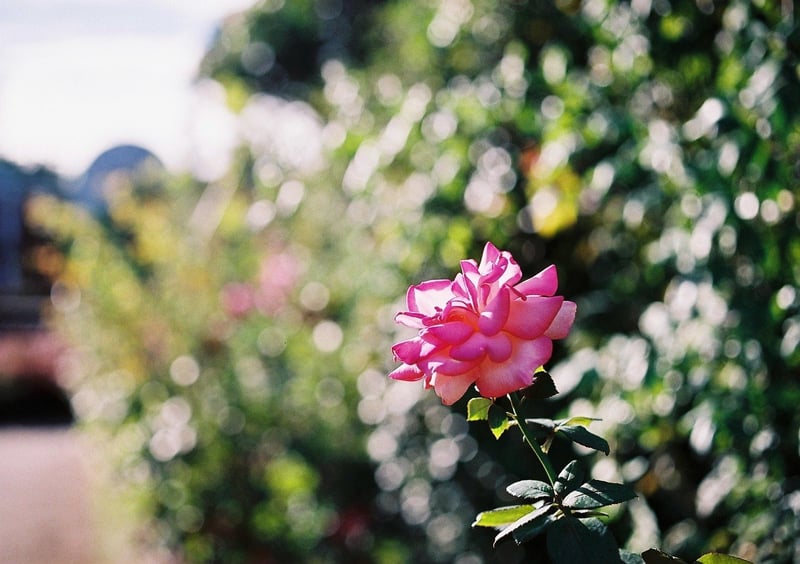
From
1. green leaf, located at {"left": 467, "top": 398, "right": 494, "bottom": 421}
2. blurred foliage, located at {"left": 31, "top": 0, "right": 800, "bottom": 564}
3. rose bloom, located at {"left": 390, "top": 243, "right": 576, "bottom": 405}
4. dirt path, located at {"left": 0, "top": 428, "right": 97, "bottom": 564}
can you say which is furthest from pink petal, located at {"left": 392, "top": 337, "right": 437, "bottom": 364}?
dirt path, located at {"left": 0, "top": 428, "right": 97, "bottom": 564}

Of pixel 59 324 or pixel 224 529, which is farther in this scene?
pixel 59 324

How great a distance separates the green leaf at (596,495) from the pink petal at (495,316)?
0.21 metres

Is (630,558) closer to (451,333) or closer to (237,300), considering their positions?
(451,333)

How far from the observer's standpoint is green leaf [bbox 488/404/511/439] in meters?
0.95

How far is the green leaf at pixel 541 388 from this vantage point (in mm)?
949

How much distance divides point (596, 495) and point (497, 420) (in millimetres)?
133

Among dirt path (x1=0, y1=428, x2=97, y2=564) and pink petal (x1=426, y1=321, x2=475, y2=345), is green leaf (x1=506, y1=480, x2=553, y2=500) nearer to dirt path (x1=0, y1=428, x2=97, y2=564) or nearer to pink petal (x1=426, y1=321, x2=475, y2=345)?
pink petal (x1=426, y1=321, x2=475, y2=345)

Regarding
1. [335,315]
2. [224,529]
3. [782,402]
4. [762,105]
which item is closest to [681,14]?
[762,105]

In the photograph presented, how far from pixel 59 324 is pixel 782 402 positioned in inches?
239

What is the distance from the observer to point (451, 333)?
0.88 m

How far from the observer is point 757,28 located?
1530mm

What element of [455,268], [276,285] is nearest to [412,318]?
[455,268]

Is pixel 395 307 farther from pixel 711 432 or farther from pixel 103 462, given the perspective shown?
pixel 103 462

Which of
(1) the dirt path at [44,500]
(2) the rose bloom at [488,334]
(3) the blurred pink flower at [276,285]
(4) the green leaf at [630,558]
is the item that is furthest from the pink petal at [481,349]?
(1) the dirt path at [44,500]
